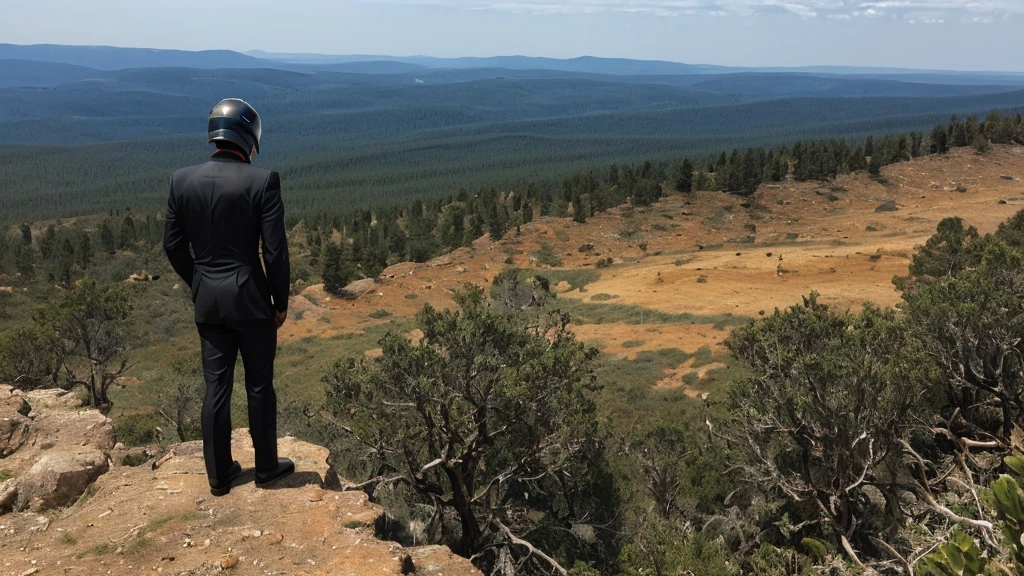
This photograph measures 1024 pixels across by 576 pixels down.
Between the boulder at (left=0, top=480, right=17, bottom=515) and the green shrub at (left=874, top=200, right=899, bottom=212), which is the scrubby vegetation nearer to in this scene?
the boulder at (left=0, top=480, right=17, bottom=515)

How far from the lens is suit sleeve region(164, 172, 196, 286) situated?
4.52 metres

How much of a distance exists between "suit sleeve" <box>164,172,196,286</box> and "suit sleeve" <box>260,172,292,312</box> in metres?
0.61

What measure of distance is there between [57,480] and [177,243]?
237 cm

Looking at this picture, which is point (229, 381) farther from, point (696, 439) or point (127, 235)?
point (127, 235)

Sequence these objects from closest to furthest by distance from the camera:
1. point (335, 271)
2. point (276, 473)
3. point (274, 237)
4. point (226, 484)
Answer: point (274, 237) → point (226, 484) → point (276, 473) → point (335, 271)

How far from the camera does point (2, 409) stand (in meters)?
7.11

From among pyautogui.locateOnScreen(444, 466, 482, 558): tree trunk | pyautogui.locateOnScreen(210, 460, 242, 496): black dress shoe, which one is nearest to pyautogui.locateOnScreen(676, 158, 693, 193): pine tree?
→ pyautogui.locateOnScreen(444, 466, 482, 558): tree trunk

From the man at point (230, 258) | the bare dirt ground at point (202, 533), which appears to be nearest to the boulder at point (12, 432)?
the bare dirt ground at point (202, 533)

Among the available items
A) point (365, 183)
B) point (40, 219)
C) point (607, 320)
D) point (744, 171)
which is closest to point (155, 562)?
point (607, 320)

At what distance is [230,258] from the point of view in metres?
4.47

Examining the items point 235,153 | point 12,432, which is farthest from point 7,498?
point 235,153

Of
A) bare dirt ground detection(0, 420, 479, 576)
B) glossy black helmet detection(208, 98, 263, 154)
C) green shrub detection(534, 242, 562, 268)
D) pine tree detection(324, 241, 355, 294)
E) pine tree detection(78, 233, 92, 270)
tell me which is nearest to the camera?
bare dirt ground detection(0, 420, 479, 576)

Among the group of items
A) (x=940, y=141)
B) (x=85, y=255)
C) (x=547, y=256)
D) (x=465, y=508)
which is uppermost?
(x=940, y=141)

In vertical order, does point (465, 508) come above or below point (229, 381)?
below
